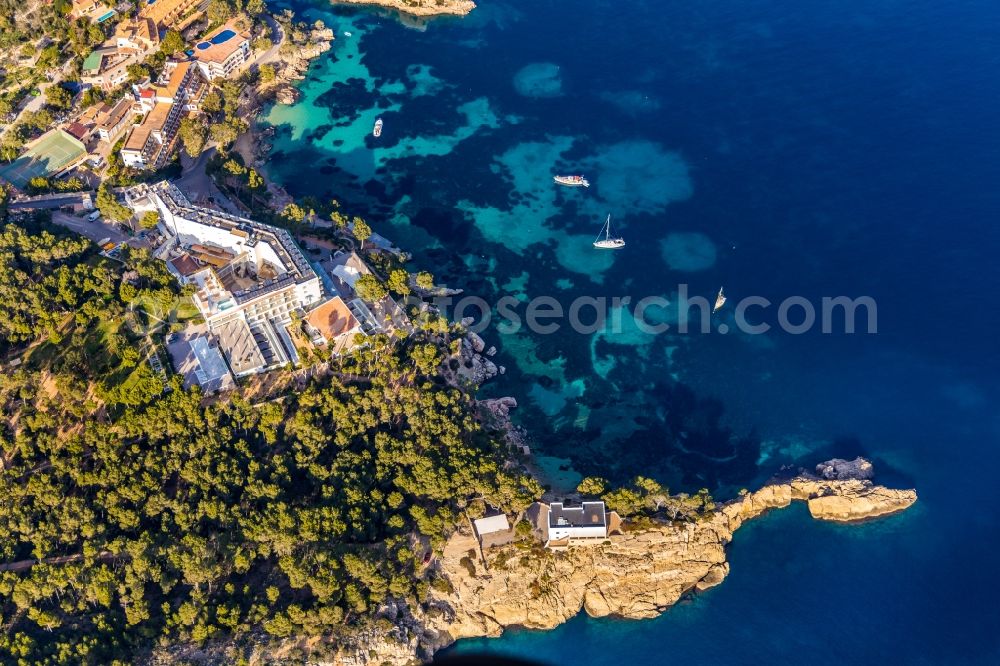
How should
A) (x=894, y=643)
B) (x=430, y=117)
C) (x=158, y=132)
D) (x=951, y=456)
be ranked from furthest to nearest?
1. (x=430, y=117)
2. (x=158, y=132)
3. (x=951, y=456)
4. (x=894, y=643)

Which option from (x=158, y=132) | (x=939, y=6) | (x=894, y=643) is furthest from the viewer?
(x=939, y=6)

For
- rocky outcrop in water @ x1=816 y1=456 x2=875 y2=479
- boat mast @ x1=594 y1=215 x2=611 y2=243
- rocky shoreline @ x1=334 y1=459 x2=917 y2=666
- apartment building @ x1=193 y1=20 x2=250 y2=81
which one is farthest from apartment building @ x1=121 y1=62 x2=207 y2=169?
rocky outcrop in water @ x1=816 y1=456 x2=875 y2=479

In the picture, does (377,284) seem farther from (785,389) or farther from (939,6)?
(939,6)

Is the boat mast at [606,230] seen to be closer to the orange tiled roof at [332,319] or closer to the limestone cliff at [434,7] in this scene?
the orange tiled roof at [332,319]

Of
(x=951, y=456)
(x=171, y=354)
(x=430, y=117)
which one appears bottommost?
(x=951, y=456)

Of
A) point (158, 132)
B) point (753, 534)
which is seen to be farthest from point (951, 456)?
point (158, 132)

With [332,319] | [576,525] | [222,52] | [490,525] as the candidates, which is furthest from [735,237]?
[222,52]
